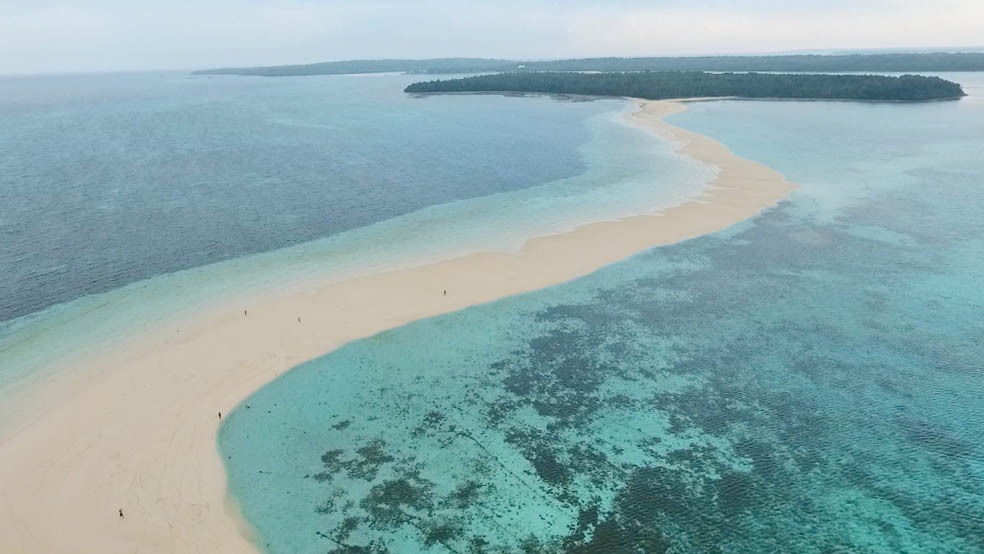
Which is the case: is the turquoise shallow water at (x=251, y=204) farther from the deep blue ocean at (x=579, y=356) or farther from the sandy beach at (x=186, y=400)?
the sandy beach at (x=186, y=400)

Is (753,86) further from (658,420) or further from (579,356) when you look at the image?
(658,420)

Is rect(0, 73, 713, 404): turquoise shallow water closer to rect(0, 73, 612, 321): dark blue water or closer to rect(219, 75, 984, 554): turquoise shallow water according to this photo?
rect(0, 73, 612, 321): dark blue water

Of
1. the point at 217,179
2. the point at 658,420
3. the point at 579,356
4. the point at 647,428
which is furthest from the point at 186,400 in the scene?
the point at 217,179

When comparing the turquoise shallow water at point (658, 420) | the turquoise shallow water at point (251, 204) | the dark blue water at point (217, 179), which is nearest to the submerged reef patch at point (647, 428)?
the turquoise shallow water at point (658, 420)

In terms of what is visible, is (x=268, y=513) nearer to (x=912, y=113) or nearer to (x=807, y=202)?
(x=807, y=202)

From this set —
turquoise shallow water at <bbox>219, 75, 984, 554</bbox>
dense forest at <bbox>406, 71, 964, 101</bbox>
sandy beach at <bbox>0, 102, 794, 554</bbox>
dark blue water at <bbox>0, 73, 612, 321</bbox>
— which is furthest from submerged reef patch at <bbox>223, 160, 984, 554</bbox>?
dense forest at <bbox>406, 71, 964, 101</bbox>

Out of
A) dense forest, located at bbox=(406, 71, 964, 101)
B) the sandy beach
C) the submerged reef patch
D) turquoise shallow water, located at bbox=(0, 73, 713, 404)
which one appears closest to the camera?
the submerged reef patch
